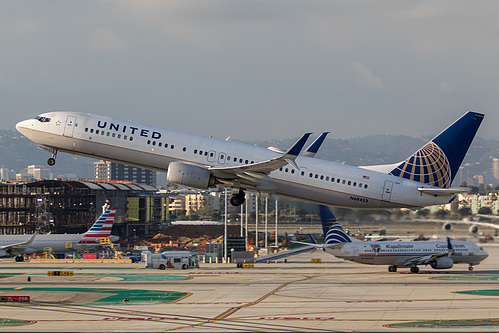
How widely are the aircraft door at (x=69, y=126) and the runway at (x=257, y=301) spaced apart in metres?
14.7

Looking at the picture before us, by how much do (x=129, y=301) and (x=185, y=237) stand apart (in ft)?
440

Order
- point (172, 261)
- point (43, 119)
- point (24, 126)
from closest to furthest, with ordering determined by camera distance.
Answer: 1. point (43, 119)
2. point (24, 126)
3. point (172, 261)

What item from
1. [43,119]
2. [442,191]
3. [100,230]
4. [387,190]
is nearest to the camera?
[442,191]

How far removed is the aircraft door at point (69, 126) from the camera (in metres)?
55.6

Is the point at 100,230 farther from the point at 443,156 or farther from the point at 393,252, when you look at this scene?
the point at 443,156

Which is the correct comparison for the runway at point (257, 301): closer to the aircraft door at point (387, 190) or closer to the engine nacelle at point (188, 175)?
the aircraft door at point (387, 190)

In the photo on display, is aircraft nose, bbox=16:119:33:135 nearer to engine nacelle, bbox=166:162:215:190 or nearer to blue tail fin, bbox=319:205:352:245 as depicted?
engine nacelle, bbox=166:162:215:190

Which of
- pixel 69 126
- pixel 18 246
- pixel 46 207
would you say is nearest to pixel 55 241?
pixel 18 246

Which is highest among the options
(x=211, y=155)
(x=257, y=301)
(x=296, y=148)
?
(x=211, y=155)

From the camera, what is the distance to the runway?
46219mm

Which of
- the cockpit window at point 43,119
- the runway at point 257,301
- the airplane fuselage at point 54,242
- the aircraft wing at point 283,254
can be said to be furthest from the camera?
the airplane fuselage at point 54,242

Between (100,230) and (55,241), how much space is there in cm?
820

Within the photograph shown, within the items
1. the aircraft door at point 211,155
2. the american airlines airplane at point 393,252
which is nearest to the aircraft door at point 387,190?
the aircraft door at point 211,155

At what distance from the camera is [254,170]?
53.1 m
